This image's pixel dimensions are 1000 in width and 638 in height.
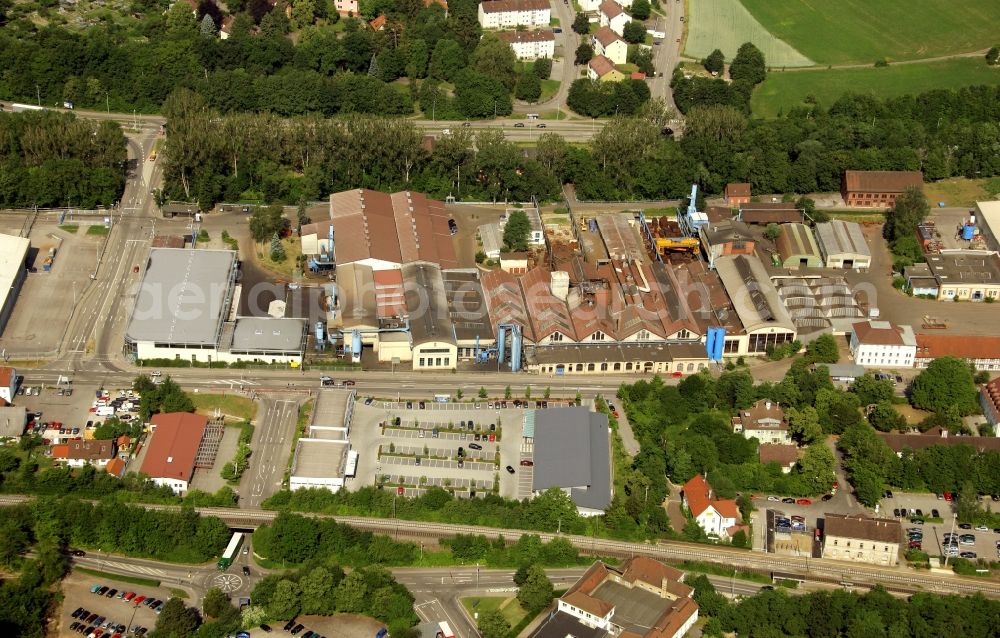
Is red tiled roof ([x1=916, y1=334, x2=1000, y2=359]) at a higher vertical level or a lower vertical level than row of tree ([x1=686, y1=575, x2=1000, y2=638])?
higher

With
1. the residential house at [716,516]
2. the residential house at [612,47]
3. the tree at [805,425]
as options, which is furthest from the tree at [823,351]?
the residential house at [612,47]

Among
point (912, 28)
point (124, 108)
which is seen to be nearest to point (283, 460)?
point (124, 108)

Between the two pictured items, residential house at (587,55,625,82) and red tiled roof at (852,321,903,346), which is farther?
residential house at (587,55,625,82)

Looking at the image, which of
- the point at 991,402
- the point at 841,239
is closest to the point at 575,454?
the point at 991,402

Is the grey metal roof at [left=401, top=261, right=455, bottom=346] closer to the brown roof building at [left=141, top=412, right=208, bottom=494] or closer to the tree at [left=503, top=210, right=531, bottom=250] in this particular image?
Result: the tree at [left=503, top=210, right=531, bottom=250]

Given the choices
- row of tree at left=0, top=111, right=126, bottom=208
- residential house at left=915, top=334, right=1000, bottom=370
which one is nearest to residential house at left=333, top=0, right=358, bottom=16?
row of tree at left=0, top=111, right=126, bottom=208

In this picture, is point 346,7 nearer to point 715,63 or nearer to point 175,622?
point 715,63
